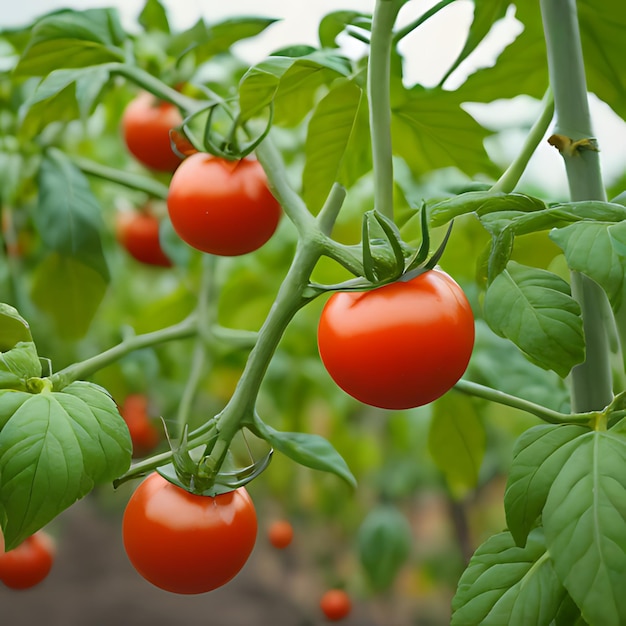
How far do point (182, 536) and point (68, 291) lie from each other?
0.48m

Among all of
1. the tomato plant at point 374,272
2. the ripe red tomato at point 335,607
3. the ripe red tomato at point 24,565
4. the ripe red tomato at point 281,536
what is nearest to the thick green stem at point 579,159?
the tomato plant at point 374,272

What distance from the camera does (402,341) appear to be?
16.2 inches

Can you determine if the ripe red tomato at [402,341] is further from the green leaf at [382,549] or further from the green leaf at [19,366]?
the green leaf at [382,549]

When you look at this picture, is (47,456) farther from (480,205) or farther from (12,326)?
(480,205)

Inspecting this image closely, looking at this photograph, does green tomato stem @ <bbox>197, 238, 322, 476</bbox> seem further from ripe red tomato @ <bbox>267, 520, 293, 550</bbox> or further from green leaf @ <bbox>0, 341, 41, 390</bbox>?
ripe red tomato @ <bbox>267, 520, 293, 550</bbox>

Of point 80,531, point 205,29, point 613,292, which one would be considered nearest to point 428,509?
point 80,531

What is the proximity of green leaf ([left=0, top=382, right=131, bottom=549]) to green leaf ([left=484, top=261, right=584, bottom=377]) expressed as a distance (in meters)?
0.21

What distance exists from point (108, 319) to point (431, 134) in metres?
1.25

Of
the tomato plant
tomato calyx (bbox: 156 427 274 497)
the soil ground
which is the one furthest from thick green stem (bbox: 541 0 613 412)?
the soil ground

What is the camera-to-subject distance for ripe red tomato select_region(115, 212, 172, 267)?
1.08 m

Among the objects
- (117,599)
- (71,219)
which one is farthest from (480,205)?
(117,599)

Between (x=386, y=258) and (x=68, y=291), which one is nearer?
(x=386, y=258)

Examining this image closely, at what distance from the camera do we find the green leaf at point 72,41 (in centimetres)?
65

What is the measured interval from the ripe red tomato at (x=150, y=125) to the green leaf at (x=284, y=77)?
0.66 ft
